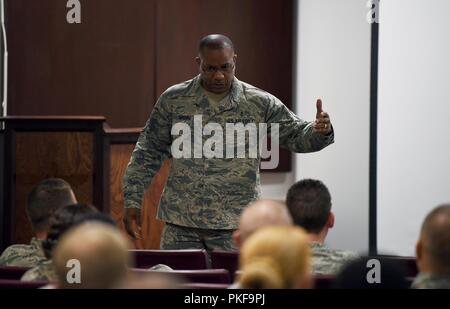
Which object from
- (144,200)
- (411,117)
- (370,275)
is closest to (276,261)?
(370,275)

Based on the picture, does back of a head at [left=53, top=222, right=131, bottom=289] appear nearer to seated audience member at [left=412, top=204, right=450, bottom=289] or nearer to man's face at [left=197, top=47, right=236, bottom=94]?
seated audience member at [left=412, top=204, right=450, bottom=289]

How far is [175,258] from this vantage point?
3.69m

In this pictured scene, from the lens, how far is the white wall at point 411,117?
21.4 ft

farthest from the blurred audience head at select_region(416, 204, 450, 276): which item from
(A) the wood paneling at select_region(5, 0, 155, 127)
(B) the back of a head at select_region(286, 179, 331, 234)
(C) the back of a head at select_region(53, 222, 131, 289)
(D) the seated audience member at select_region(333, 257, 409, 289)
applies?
(A) the wood paneling at select_region(5, 0, 155, 127)

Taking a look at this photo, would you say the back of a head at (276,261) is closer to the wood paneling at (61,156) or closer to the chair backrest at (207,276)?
the chair backrest at (207,276)

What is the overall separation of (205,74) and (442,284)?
2.06 meters

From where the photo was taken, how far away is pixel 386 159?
22.4 ft

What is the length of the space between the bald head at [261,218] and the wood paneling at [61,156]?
2668 mm

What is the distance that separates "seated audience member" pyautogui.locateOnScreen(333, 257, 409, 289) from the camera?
2373 mm

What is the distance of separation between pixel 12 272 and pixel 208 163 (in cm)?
137

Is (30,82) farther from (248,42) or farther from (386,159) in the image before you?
(386,159)

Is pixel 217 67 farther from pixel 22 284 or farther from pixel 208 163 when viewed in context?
pixel 22 284
